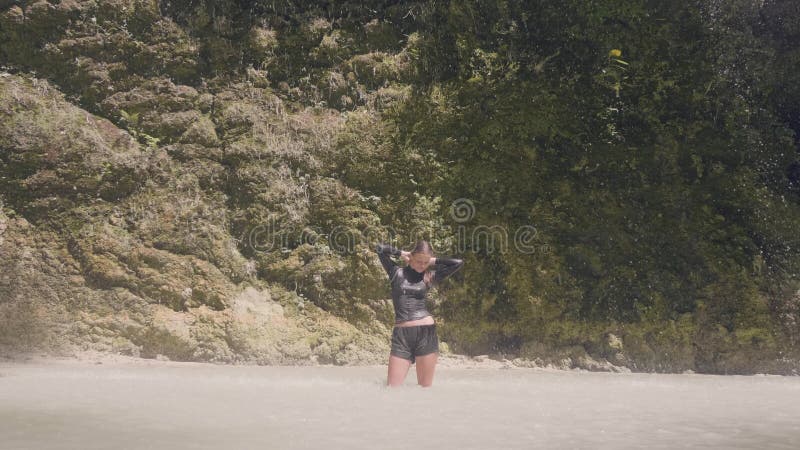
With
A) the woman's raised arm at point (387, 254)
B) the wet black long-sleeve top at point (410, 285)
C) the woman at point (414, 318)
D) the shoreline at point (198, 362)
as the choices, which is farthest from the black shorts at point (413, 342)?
the shoreline at point (198, 362)

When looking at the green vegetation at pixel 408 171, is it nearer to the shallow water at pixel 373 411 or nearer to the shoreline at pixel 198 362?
the shoreline at pixel 198 362

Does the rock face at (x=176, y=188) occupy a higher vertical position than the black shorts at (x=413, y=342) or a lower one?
higher

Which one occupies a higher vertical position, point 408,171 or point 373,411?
point 408,171

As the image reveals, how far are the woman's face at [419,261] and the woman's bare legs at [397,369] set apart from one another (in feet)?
3.01

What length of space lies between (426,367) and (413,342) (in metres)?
0.28

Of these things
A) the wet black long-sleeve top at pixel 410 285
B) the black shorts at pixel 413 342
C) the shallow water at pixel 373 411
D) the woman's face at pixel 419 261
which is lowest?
the shallow water at pixel 373 411

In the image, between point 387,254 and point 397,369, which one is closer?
point 397,369

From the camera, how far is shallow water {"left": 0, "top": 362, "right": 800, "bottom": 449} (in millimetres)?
4473

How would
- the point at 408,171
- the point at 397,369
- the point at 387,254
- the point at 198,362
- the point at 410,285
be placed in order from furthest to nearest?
the point at 408,171, the point at 198,362, the point at 387,254, the point at 410,285, the point at 397,369

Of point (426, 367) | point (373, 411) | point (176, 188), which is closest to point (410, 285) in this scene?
point (426, 367)

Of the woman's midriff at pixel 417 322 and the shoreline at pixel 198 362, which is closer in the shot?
the woman's midriff at pixel 417 322

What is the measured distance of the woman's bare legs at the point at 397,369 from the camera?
716 cm

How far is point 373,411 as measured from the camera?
18.3ft

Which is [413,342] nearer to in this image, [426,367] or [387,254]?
[426,367]
